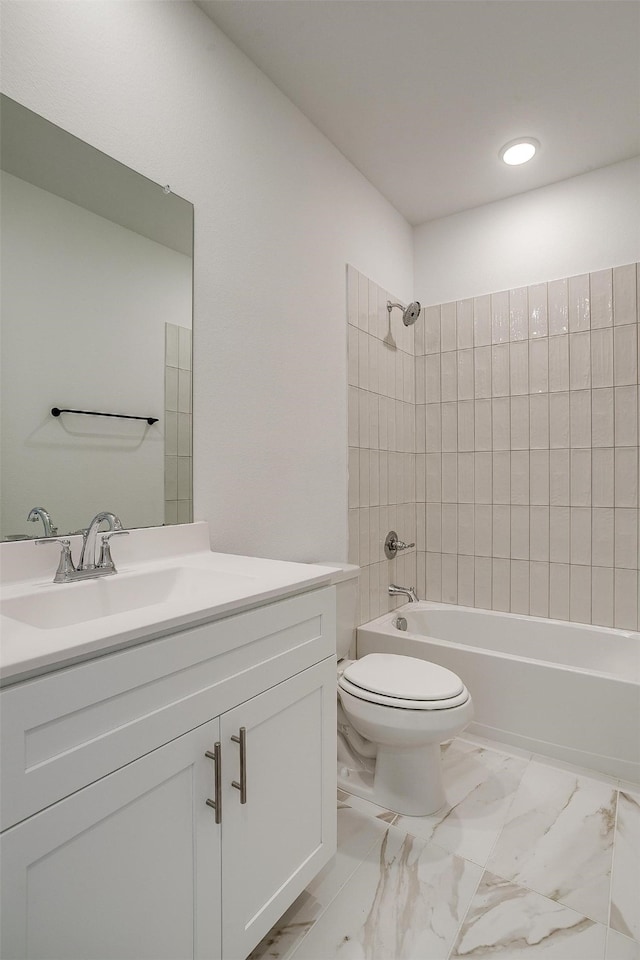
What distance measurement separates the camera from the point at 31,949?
26.0 inches

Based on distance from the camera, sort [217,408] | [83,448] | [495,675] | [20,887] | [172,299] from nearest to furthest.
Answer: [20,887], [83,448], [172,299], [217,408], [495,675]

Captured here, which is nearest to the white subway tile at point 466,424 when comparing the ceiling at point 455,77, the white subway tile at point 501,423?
the white subway tile at point 501,423

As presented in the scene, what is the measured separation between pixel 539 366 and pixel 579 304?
32 centimetres

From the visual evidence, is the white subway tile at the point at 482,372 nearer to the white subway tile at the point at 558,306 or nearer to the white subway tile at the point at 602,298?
the white subway tile at the point at 558,306

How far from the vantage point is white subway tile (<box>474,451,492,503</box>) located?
2.69m

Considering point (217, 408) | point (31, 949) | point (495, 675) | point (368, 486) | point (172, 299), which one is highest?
point (172, 299)

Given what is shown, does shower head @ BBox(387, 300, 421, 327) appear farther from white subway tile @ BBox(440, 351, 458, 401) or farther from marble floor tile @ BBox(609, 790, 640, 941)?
marble floor tile @ BBox(609, 790, 640, 941)

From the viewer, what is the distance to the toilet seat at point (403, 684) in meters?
1.58

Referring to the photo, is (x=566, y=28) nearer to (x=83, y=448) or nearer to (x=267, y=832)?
(x=83, y=448)

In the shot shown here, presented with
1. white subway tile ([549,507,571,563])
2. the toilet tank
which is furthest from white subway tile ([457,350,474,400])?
the toilet tank

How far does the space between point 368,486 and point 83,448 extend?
1464mm

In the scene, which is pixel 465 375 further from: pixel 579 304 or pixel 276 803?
pixel 276 803

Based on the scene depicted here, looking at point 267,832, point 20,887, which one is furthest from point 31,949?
point 267,832

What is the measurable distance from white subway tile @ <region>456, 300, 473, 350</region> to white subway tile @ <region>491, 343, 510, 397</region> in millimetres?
Result: 151
